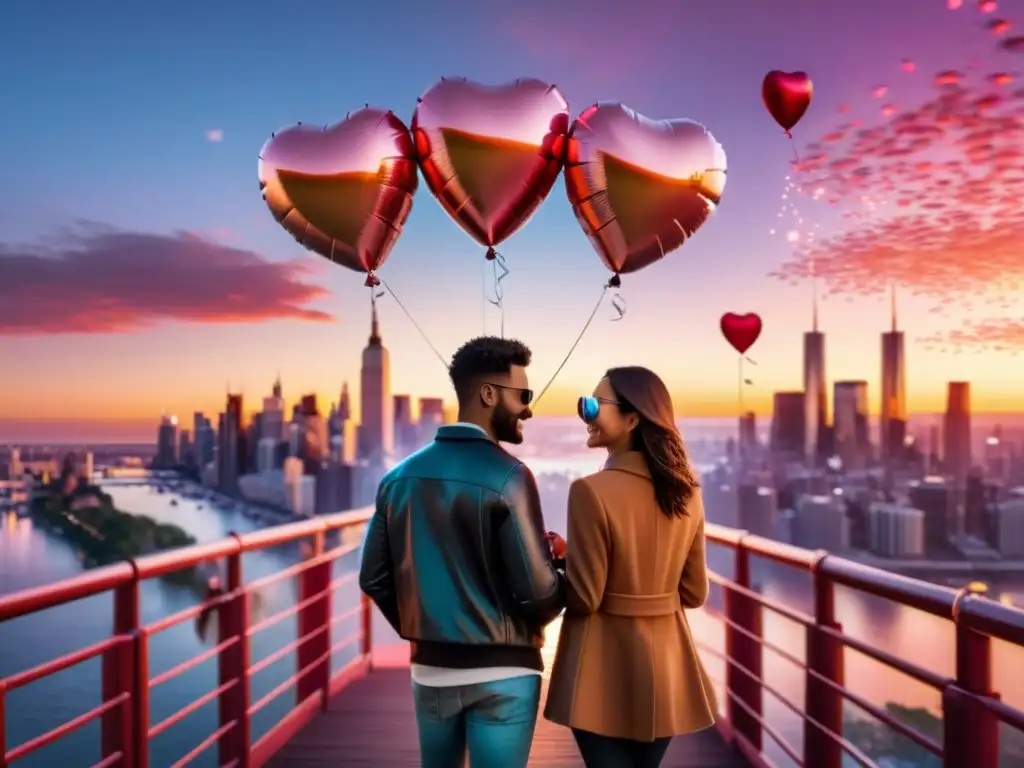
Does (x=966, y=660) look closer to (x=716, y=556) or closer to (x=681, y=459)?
(x=681, y=459)

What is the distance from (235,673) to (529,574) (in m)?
1.91

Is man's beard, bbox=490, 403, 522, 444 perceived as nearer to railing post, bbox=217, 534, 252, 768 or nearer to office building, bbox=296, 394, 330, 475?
railing post, bbox=217, 534, 252, 768

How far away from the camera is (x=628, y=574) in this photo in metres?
1.91

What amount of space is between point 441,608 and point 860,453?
13147 centimetres

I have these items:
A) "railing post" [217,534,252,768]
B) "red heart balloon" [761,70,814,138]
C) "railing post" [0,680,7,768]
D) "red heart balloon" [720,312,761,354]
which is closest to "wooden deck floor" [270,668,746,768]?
"railing post" [217,534,252,768]

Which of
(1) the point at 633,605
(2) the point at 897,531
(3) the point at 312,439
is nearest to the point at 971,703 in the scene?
(1) the point at 633,605

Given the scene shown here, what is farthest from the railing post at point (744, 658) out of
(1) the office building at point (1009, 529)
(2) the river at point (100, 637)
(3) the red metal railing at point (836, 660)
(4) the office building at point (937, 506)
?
(1) the office building at point (1009, 529)

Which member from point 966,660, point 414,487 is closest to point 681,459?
point 414,487

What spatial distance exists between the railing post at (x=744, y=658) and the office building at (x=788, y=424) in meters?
110

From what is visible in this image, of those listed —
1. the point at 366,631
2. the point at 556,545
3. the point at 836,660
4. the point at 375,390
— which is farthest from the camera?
the point at 375,390

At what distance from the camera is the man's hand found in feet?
6.56

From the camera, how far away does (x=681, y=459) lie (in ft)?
6.42

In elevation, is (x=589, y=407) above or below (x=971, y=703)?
above

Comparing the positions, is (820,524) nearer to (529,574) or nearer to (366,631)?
(366,631)
